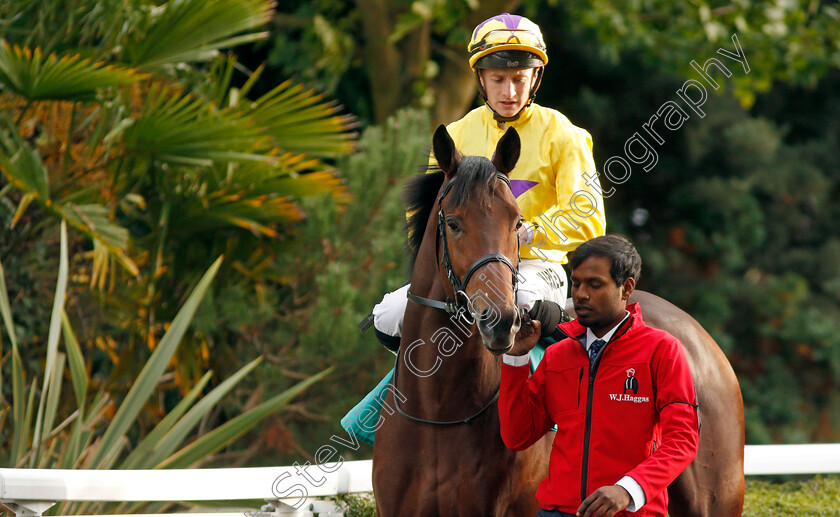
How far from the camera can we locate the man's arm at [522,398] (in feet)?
7.92

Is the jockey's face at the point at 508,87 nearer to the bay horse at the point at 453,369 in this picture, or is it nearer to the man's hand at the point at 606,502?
the bay horse at the point at 453,369

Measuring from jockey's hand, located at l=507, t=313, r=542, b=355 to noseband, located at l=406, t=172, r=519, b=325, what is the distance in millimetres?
109

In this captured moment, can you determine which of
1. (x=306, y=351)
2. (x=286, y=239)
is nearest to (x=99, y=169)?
(x=286, y=239)

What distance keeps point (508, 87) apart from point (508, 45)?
0.14 metres

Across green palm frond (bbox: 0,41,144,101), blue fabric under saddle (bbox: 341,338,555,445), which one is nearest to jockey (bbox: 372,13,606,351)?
blue fabric under saddle (bbox: 341,338,555,445)

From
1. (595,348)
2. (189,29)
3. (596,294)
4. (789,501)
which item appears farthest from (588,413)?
(189,29)

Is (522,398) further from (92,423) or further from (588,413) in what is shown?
(92,423)

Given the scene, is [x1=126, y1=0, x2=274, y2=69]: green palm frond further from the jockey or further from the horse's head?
the horse's head

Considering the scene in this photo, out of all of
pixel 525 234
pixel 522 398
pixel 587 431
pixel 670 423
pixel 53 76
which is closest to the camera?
pixel 670 423

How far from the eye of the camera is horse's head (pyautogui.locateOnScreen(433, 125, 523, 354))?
92.0 inches

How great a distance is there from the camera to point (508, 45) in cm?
308

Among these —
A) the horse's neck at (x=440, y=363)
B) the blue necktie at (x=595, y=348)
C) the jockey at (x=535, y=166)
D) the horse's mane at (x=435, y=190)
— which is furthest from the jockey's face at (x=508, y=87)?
the blue necktie at (x=595, y=348)

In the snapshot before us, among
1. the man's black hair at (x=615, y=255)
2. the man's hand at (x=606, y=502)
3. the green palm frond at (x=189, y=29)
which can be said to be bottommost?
the man's hand at (x=606, y=502)

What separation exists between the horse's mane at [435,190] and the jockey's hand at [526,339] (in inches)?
15.0
